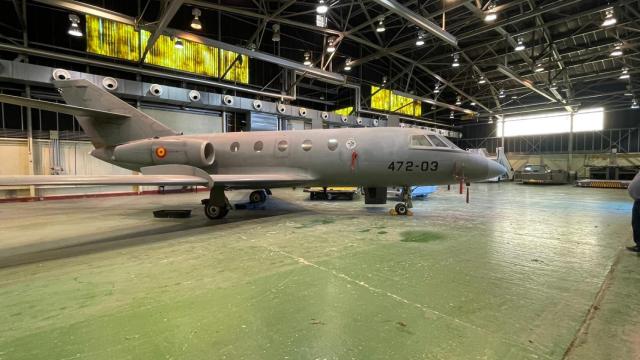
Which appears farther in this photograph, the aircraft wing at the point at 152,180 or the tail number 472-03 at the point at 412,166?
the tail number 472-03 at the point at 412,166

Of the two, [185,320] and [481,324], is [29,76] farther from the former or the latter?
[481,324]

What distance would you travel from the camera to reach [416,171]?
27.1ft

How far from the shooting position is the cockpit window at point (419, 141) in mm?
8297

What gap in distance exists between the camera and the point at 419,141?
834 centimetres

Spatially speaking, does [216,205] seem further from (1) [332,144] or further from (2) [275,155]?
(1) [332,144]

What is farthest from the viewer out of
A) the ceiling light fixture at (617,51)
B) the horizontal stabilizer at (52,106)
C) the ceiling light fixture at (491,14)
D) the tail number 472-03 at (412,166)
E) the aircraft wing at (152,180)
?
the ceiling light fixture at (617,51)

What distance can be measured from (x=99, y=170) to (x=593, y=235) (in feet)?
66.1

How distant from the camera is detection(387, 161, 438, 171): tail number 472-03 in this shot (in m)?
8.16

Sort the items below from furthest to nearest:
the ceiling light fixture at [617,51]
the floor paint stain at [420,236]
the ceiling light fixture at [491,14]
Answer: the ceiling light fixture at [617,51] → the ceiling light fixture at [491,14] → the floor paint stain at [420,236]

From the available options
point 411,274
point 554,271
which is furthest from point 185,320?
point 554,271

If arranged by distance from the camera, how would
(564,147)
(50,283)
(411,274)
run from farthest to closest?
(564,147)
(411,274)
(50,283)

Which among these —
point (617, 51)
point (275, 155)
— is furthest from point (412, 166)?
point (617, 51)

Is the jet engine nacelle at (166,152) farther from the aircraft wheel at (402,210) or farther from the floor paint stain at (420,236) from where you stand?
the floor paint stain at (420,236)

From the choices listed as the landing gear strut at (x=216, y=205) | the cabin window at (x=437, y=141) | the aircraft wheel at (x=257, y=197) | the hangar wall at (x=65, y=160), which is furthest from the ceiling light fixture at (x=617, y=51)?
the hangar wall at (x=65, y=160)
